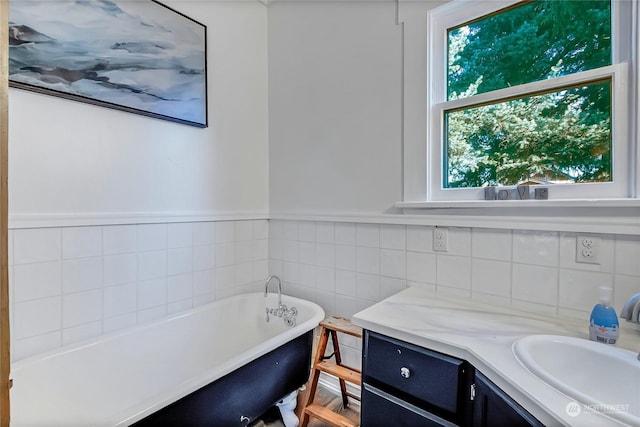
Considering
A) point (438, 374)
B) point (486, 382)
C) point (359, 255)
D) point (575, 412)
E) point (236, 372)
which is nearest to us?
point (575, 412)

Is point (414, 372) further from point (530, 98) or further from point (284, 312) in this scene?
point (530, 98)

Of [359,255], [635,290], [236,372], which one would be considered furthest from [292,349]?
[635,290]

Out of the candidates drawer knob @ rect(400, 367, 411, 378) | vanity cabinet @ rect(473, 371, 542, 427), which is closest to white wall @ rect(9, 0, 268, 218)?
drawer knob @ rect(400, 367, 411, 378)

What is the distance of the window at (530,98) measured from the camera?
3.97ft

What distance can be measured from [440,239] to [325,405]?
123 centimetres

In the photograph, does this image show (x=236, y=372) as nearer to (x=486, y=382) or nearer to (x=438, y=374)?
(x=438, y=374)

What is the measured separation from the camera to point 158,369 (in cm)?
162

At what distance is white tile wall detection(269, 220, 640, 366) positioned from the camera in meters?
1.19

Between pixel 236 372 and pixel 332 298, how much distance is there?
0.87 m

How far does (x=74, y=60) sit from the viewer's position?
1.44m

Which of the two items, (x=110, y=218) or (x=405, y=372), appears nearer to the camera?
(x=405, y=372)

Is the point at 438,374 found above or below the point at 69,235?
below

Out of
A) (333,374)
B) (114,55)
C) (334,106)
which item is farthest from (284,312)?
(114,55)

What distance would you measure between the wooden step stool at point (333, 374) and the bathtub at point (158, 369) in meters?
0.08
